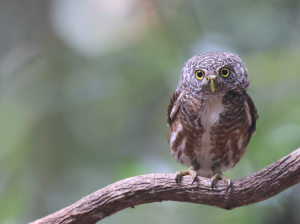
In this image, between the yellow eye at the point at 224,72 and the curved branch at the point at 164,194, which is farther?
the yellow eye at the point at 224,72

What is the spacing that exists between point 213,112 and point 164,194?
2.34ft

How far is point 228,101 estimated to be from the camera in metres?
2.45

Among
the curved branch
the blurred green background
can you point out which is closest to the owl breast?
the curved branch

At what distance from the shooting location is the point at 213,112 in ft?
8.03

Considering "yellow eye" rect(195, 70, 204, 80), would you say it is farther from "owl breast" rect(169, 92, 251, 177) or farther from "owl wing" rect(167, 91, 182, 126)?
"owl wing" rect(167, 91, 182, 126)

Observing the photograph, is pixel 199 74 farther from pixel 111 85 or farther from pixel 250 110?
pixel 111 85

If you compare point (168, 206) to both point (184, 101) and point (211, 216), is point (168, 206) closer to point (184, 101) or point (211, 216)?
point (211, 216)

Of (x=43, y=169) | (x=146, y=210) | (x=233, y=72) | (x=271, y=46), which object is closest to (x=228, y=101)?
(x=233, y=72)

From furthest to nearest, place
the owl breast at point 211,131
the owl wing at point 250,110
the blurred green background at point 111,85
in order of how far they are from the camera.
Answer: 1. the blurred green background at point 111,85
2. the owl wing at point 250,110
3. the owl breast at point 211,131

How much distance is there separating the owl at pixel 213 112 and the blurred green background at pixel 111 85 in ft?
2.85

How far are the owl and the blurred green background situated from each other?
87cm

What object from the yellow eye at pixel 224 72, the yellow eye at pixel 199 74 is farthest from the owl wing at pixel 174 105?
the yellow eye at pixel 224 72

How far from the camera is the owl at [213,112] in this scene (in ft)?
7.72

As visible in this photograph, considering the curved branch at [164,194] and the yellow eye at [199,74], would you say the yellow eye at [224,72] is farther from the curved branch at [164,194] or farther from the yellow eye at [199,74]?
the curved branch at [164,194]
